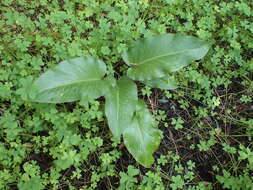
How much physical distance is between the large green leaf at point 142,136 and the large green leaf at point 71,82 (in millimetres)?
409

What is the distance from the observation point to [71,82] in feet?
7.63

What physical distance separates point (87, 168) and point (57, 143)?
349mm

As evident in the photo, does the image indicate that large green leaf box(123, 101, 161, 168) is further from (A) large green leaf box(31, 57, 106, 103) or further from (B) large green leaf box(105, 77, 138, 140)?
(A) large green leaf box(31, 57, 106, 103)

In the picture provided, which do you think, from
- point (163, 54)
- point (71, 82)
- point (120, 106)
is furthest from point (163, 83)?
point (71, 82)

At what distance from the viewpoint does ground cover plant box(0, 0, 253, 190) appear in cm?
232

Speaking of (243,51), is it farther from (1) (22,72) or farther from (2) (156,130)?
(1) (22,72)

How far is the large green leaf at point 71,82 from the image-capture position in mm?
2234

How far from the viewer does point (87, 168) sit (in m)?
2.45

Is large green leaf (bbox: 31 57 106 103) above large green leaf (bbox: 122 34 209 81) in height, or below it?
below

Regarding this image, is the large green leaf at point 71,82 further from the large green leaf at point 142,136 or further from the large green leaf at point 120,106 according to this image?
the large green leaf at point 142,136

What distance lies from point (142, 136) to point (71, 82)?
77 centimetres

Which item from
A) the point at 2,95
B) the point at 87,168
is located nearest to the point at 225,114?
the point at 87,168

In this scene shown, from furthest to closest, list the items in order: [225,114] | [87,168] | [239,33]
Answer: [239,33], [225,114], [87,168]

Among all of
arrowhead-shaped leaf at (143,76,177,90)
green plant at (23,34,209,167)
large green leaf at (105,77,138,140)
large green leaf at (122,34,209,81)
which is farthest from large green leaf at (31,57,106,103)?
arrowhead-shaped leaf at (143,76,177,90)
